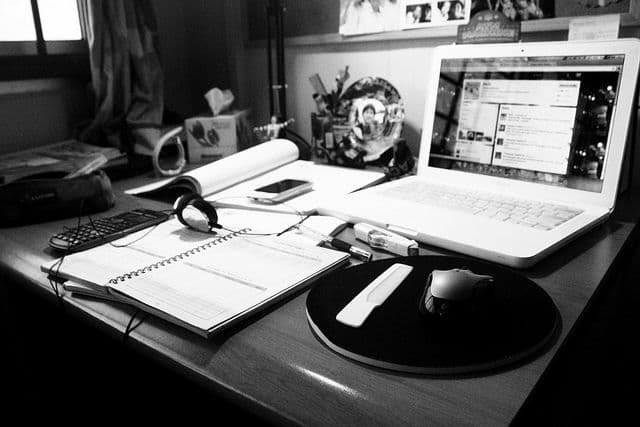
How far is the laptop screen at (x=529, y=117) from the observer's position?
81cm

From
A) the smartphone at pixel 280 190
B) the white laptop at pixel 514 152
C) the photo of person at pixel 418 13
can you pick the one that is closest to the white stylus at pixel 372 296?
the white laptop at pixel 514 152

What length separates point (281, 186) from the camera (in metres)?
1.00

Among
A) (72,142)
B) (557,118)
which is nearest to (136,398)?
(72,142)

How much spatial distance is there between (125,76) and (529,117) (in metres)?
1.10

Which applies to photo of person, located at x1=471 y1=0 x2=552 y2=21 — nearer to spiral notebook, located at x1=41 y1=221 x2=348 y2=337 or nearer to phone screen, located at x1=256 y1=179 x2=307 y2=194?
phone screen, located at x1=256 y1=179 x2=307 y2=194

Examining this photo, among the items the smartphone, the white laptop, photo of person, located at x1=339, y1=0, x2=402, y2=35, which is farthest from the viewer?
photo of person, located at x1=339, y1=0, x2=402, y2=35

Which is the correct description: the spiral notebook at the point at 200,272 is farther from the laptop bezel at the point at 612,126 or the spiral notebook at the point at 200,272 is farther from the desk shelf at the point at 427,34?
the desk shelf at the point at 427,34

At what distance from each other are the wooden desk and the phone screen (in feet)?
1.31

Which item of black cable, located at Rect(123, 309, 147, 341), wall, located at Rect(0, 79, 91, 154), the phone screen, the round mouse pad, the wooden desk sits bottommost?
black cable, located at Rect(123, 309, 147, 341)

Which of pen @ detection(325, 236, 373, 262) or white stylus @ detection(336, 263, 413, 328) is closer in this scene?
white stylus @ detection(336, 263, 413, 328)

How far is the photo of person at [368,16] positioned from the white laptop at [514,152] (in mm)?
277

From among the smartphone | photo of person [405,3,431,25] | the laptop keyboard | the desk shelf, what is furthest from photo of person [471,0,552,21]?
the smartphone

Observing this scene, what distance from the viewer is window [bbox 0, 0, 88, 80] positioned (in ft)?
4.25

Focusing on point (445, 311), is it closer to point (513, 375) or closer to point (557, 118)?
point (513, 375)
